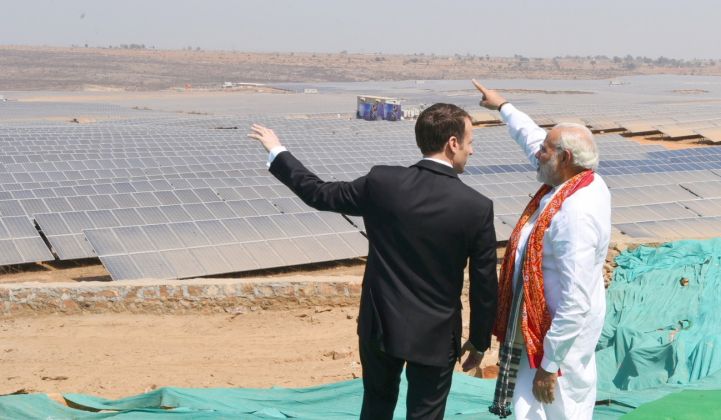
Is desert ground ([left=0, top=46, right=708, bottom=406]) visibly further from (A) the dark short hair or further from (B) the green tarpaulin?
(A) the dark short hair

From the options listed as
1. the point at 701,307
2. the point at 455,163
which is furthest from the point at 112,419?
the point at 701,307

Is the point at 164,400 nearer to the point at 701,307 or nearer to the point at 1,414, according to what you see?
the point at 1,414

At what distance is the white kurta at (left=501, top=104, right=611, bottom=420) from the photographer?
3.61 meters

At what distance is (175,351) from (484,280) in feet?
19.3

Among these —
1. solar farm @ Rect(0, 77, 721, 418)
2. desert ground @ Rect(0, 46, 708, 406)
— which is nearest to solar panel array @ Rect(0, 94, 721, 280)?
solar farm @ Rect(0, 77, 721, 418)

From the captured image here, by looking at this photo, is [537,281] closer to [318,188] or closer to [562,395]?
[562,395]

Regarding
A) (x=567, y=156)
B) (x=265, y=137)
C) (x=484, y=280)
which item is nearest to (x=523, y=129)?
(x=567, y=156)

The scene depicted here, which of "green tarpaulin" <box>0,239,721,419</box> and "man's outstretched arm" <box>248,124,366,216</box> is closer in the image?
"man's outstretched arm" <box>248,124,366,216</box>

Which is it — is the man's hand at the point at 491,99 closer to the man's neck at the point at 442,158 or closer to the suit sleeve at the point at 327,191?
the man's neck at the point at 442,158

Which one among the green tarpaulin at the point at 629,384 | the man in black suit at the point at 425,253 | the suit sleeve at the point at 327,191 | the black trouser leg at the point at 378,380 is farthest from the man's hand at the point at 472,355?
the green tarpaulin at the point at 629,384

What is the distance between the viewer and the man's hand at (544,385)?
3699 mm

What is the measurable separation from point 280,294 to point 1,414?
5.01 m

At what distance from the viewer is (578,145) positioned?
376cm

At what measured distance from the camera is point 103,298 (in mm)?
10102
